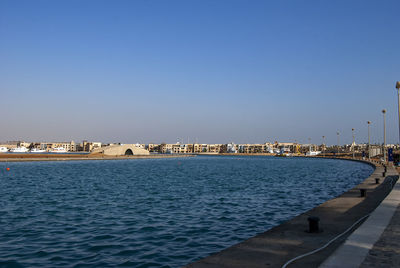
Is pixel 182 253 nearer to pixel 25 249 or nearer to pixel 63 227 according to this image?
pixel 25 249

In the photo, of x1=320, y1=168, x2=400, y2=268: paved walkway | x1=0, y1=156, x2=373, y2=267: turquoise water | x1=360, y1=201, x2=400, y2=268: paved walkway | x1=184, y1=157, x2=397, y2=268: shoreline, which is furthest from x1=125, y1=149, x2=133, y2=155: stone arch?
x1=360, y1=201, x2=400, y2=268: paved walkway

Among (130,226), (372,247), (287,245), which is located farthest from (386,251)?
(130,226)

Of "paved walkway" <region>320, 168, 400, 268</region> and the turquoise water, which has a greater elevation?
"paved walkway" <region>320, 168, 400, 268</region>

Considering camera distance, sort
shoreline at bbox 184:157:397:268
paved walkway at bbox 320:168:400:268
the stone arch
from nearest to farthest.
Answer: paved walkway at bbox 320:168:400:268, shoreline at bbox 184:157:397:268, the stone arch

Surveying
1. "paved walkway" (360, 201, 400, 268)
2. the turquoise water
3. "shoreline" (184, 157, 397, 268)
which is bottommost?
the turquoise water

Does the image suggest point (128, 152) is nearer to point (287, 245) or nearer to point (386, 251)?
point (287, 245)

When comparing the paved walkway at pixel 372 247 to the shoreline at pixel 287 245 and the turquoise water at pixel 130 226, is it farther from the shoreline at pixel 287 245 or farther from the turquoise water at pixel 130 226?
the turquoise water at pixel 130 226

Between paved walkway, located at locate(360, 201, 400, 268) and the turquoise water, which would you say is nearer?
paved walkway, located at locate(360, 201, 400, 268)

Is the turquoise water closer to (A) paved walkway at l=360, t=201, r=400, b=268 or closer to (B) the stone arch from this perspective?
(A) paved walkway at l=360, t=201, r=400, b=268

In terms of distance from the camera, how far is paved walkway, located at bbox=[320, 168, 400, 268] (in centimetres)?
717

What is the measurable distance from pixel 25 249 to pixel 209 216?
915 cm

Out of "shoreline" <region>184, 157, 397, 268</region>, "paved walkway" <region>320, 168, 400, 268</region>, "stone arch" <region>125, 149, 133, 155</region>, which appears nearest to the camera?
"paved walkway" <region>320, 168, 400, 268</region>

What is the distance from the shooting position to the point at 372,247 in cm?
844

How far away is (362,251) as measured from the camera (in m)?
8.00
